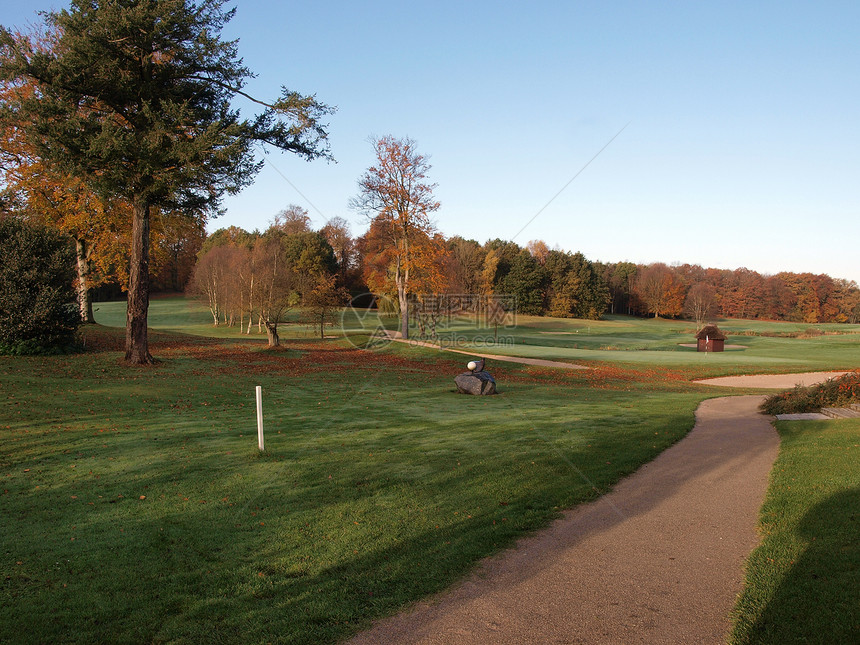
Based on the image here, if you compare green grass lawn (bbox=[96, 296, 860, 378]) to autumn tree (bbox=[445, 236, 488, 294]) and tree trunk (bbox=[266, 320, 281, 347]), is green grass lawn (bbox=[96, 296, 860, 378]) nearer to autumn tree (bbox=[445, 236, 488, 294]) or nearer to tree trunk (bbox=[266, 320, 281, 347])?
tree trunk (bbox=[266, 320, 281, 347])

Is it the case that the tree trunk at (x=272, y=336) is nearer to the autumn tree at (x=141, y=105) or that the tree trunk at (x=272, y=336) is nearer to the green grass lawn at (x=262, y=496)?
the autumn tree at (x=141, y=105)

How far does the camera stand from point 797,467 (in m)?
8.43

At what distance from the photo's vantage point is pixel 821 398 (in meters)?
14.4

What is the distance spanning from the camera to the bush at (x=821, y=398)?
45.9ft

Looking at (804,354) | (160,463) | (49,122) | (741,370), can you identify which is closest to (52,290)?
(49,122)

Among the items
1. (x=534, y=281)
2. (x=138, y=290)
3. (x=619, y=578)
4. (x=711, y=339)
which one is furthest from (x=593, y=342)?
(x=619, y=578)

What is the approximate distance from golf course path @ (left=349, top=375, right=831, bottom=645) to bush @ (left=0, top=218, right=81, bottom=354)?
21.1 meters

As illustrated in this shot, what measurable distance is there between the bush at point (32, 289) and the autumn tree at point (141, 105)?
3.95m

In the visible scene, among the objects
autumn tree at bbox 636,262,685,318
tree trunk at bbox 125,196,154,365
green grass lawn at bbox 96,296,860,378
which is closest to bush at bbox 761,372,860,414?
green grass lawn at bbox 96,296,860,378

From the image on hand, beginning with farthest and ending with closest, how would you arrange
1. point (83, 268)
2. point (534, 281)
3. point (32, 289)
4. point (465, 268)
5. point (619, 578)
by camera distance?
point (534, 281) < point (465, 268) < point (83, 268) < point (32, 289) < point (619, 578)

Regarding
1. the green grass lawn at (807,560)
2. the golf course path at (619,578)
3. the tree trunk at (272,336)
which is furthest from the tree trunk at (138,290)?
the green grass lawn at (807,560)

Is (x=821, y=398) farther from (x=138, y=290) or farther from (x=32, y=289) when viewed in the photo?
(x=32, y=289)

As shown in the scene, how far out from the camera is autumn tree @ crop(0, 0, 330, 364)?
16156mm

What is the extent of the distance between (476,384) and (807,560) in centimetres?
1212
